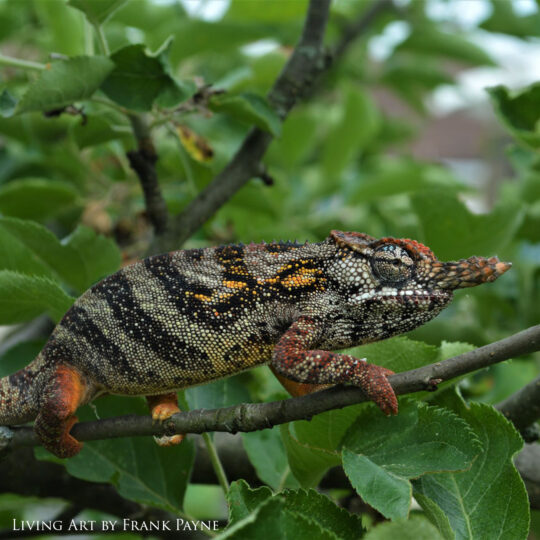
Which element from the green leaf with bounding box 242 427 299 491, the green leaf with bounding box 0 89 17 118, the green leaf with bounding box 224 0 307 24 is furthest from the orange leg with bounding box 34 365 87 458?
the green leaf with bounding box 224 0 307 24

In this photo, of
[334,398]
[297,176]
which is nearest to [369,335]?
[334,398]

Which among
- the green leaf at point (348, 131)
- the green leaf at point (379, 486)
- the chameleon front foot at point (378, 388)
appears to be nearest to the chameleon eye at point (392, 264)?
the chameleon front foot at point (378, 388)

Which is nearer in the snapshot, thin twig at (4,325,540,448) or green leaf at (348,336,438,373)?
thin twig at (4,325,540,448)

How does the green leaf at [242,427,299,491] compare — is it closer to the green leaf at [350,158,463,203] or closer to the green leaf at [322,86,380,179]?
the green leaf at [350,158,463,203]

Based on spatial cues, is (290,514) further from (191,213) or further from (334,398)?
(191,213)

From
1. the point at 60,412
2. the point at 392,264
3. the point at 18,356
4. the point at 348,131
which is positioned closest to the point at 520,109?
the point at 392,264

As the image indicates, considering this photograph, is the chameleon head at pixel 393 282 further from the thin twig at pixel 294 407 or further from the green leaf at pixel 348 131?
the green leaf at pixel 348 131

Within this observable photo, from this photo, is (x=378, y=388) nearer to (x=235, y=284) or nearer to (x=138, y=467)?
(x=235, y=284)
